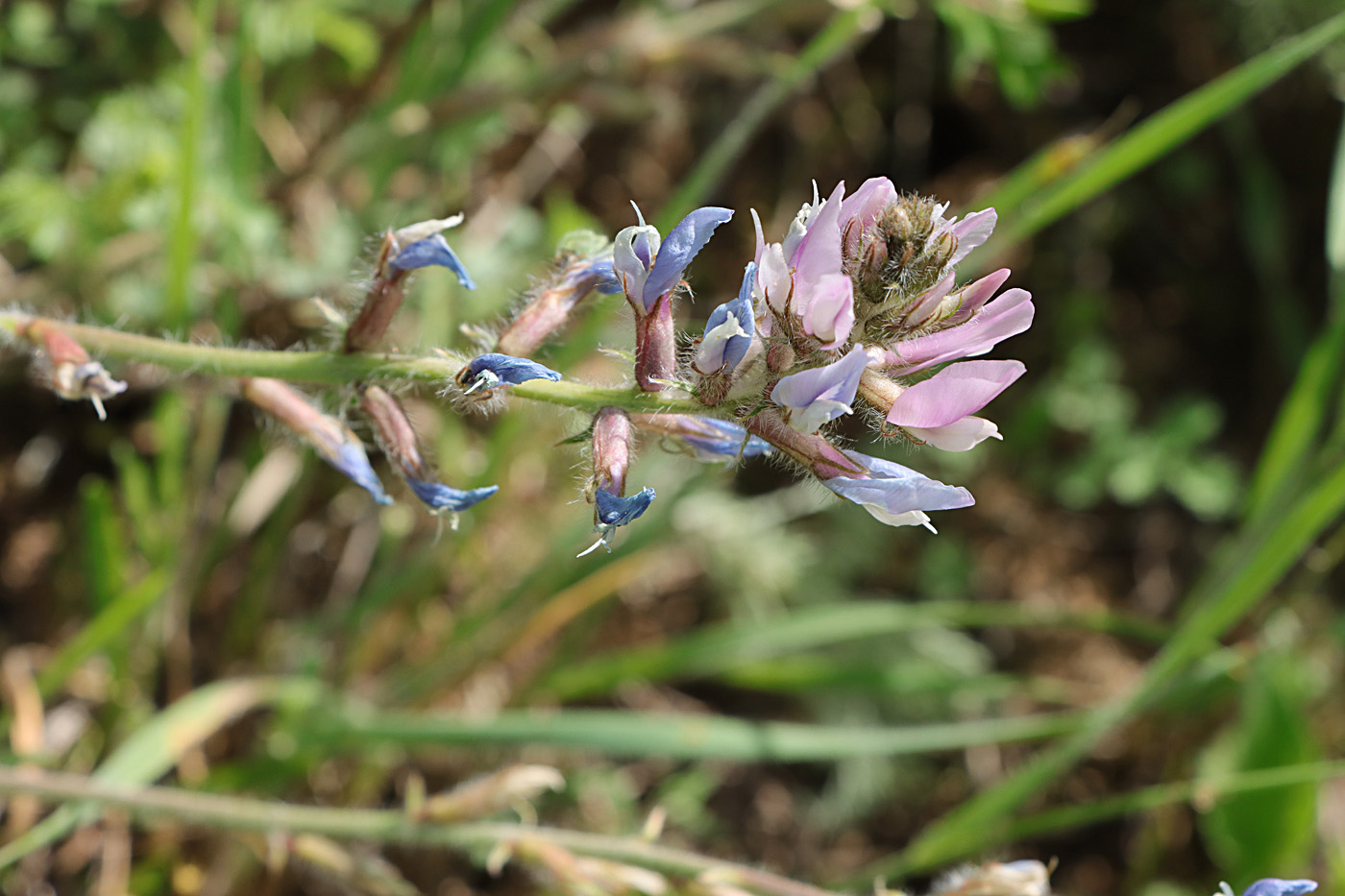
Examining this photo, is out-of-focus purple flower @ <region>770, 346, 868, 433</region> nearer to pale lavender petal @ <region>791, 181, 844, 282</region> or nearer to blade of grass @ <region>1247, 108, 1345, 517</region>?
pale lavender petal @ <region>791, 181, 844, 282</region>

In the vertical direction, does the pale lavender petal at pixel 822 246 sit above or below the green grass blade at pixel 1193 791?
above

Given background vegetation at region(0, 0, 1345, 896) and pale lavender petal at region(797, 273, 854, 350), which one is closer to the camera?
pale lavender petal at region(797, 273, 854, 350)

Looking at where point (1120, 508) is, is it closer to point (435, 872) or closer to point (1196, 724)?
point (1196, 724)

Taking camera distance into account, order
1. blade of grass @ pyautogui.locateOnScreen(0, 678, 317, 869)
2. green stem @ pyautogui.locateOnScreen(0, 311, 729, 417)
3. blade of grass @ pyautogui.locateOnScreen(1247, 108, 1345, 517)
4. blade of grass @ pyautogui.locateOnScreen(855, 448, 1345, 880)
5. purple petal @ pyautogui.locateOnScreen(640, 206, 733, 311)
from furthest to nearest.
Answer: blade of grass @ pyautogui.locateOnScreen(1247, 108, 1345, 517)
blade of grass @ pyautogui.locateOnScreen(855, 448, 1345, 880)
blade of grass @ pyautogui.locateOnScreen(0, 678, 317, 869)
green stem @ pyautogui.locateOnScreen(0, 311, 729, 417)
purple petal @ pyautogui.locateOnScreen(640, 206, 733, 311)

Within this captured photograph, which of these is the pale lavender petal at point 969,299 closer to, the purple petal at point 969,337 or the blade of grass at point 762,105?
the purple petal at point 969,337

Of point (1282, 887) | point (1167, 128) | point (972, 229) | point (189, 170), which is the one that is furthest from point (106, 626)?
point (1167, 128)

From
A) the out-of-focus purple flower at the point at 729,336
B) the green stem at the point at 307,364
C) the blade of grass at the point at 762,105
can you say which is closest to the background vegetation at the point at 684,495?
the blade of grass at the point at 762,105

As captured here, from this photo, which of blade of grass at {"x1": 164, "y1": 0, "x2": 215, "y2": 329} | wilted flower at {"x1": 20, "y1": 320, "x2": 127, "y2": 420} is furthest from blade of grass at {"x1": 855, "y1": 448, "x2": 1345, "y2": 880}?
blade of grass at {"x1": 164, "y1": 0, "x2": 215, "y2": 329}
